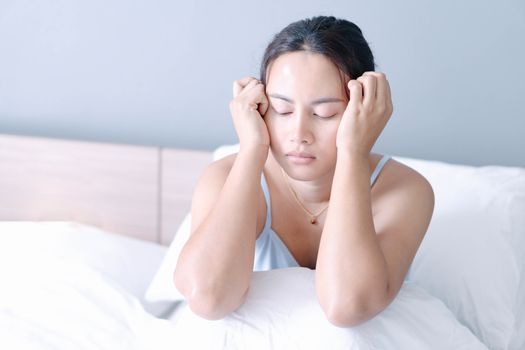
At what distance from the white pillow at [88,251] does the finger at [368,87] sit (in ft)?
2.77

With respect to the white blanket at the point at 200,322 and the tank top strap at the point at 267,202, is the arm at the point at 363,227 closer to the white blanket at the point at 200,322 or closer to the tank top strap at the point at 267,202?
the white blanket at the point at 200,322

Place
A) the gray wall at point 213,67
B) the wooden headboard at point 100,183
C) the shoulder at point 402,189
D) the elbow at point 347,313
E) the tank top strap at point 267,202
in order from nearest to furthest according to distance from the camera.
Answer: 1. the elbow at point 347,313
2. the shoulder at point 402,189
3. the tank top strap at point 267,202
4. the gray wall at point 213,67
5. the wooden headboard at point 100,183

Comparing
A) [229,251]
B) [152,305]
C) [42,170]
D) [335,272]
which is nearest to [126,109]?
[42,170]

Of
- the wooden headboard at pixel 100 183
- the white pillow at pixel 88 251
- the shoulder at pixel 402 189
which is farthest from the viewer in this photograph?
the wooden headboard at pixel 100 183

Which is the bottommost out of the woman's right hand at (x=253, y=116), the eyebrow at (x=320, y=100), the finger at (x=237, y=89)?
the woman's right hand at (x=253, y=116)

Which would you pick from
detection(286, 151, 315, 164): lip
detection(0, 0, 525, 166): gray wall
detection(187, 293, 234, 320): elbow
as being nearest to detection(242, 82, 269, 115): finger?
detection(286, 151, 315, 164): lip

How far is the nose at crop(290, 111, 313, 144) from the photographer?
4.52 ft

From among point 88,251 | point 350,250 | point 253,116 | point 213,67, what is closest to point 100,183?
point 88,251

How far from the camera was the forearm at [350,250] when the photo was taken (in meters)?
1.28

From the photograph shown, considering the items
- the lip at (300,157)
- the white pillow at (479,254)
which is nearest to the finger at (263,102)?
the lip at (300,157)

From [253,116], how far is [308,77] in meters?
0.15

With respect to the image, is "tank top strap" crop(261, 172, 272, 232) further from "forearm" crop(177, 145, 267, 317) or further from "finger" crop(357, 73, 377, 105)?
"finger" crop(357, 73, 377, 105)

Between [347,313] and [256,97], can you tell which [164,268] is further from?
[347,313]

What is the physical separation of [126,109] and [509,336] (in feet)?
4.52
